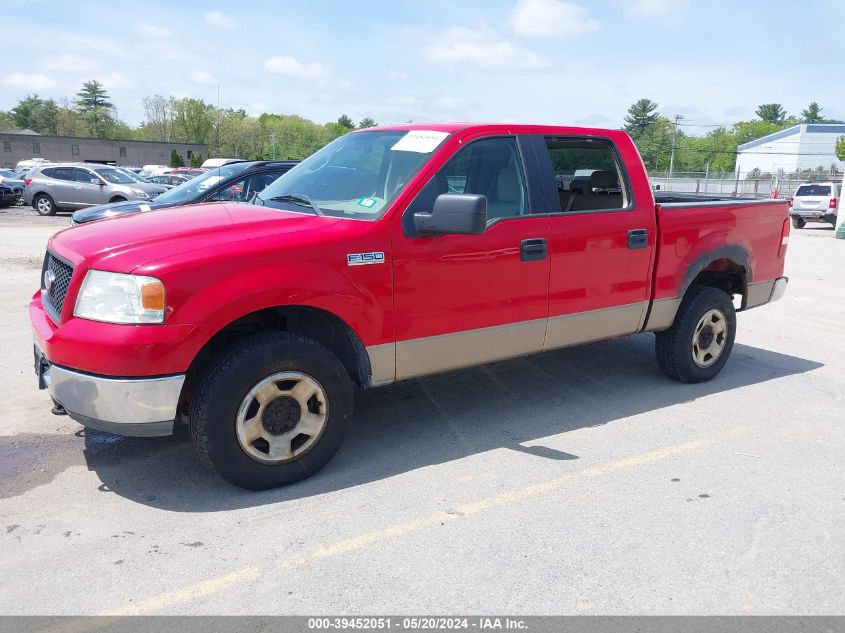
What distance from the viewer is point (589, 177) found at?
5.29 meters

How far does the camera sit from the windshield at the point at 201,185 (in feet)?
29.8

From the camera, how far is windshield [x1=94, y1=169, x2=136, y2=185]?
21.1 m

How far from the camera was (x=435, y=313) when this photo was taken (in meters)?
4.01

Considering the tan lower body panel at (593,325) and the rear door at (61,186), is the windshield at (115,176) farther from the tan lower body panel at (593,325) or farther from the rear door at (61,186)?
the tan lower body panel at (593,325)

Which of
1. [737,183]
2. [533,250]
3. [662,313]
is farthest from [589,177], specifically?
[737,183]

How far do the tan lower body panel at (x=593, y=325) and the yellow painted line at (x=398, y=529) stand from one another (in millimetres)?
935

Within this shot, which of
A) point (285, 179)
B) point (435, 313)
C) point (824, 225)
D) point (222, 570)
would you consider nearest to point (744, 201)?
point (435, 313)

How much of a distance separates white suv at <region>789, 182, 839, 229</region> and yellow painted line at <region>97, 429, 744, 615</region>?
22091 mm

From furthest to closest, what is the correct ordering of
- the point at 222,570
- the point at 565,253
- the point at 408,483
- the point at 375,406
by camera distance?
the point at 375,406 < the point at 565,253 < the point at 408,483 < the point at 222,570

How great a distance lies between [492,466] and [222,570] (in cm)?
169

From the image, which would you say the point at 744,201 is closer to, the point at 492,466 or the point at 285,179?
the point at 492,466

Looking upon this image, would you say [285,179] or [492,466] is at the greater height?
[285,179]

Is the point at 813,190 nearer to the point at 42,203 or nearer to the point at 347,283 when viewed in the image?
the point at 347,283

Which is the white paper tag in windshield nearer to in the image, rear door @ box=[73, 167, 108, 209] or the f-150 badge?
the f-150 badge
